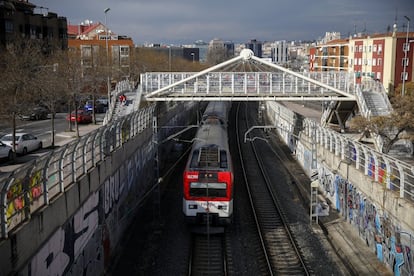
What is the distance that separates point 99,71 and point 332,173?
114 feet

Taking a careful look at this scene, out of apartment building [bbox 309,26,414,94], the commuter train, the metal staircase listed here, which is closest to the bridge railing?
the metal staircase

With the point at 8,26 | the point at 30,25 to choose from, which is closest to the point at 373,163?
the point at 8,26

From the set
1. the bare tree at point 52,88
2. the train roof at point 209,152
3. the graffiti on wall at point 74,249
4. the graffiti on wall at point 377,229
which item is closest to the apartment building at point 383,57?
the bare tree at point 52,88

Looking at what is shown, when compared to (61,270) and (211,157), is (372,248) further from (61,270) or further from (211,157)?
(61,270)

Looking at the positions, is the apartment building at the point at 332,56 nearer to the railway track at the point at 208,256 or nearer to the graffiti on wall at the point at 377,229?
the graffiti on wall at the point at 377,229

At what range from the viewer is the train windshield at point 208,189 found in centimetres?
1828

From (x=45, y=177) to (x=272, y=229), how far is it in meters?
11.5

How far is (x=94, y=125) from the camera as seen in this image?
140 ft

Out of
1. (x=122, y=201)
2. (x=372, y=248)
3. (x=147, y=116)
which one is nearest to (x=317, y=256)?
(x=372, y=248)

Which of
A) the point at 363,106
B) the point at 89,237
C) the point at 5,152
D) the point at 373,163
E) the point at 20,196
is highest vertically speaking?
the point at 363,106

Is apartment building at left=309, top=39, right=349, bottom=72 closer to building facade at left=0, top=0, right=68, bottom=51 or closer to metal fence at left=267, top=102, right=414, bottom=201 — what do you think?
building facade at left=0, top=0, right=68, bottom=51

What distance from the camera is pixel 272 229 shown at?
65.8 feet

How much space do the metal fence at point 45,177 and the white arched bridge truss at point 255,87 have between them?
11.5m

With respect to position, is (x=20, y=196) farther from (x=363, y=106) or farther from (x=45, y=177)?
(x=363, y=106)
